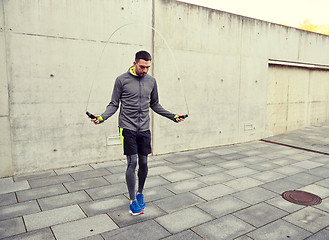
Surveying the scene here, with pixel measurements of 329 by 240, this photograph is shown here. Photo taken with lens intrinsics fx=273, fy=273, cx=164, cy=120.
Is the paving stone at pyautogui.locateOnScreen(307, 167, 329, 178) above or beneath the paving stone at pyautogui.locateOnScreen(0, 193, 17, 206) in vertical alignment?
above

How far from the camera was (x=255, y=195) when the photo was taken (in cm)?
449

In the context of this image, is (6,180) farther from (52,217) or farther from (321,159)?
(321,159)

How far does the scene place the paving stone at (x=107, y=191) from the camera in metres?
4.38

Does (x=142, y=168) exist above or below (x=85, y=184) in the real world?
above

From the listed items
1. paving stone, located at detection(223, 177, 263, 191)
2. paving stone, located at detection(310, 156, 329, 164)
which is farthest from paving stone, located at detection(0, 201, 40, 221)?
paving stone, located at detection(310, 156, 329, 164)

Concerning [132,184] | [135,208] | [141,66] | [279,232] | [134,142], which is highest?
[141,66]

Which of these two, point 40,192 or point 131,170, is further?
point 40,192

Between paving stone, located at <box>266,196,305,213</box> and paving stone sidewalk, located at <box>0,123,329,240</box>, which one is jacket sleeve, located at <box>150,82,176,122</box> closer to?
paving stone sidewalk, located at <box>0,123,329,240</box>

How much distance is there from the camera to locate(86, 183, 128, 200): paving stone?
4.38 m

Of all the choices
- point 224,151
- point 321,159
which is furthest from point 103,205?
point 321,159

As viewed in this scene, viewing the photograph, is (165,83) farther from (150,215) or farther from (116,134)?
(150,215)

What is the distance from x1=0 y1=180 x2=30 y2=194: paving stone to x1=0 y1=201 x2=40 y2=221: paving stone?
635mm

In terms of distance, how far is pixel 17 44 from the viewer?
16.6 feet

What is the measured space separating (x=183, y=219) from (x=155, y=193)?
960mm
